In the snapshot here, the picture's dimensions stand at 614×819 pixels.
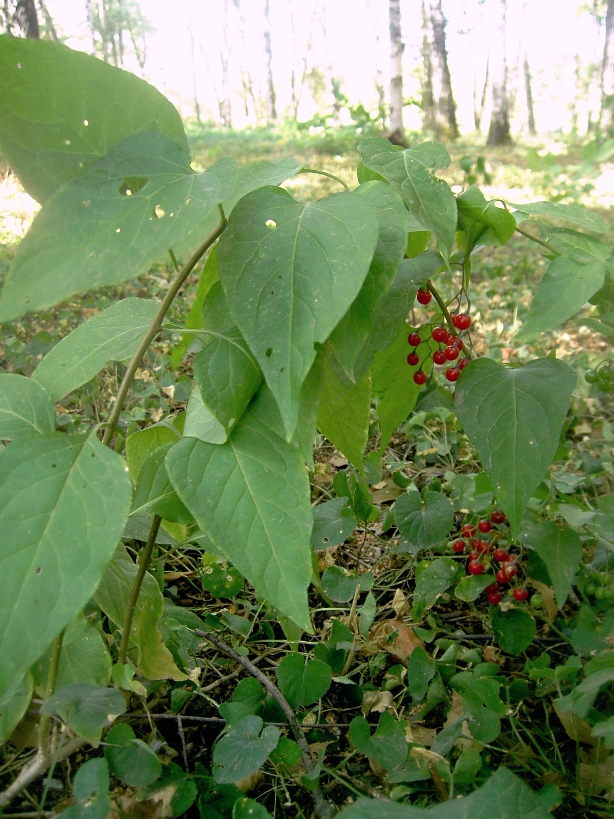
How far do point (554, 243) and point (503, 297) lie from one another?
10.1 ft

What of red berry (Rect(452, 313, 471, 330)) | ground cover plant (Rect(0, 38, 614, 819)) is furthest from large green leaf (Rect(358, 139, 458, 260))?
red berry (Rect(452, 313, 471, 330))

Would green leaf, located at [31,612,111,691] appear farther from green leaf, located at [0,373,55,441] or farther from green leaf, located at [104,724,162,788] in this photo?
green leaf, located at [0,373,55,441]

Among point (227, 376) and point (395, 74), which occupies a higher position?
point (395, 74)

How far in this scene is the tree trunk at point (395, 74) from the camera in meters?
9.48

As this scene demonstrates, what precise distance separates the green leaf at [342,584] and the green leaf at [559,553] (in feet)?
1.23

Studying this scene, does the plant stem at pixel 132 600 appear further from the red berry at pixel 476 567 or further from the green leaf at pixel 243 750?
the red berry at pixel 476 567

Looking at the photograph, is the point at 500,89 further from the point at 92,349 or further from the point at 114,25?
the point at 114,25

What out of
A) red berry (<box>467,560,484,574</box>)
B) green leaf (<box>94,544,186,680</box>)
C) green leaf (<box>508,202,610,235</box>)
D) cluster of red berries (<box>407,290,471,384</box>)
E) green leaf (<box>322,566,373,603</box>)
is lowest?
red berry (<box>467,560,484,574</box>)

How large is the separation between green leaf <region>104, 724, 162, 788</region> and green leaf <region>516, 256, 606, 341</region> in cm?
92

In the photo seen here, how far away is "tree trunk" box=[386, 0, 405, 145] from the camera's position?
948 cm

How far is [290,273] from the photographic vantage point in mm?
792

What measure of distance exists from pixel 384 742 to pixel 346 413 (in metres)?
0.57

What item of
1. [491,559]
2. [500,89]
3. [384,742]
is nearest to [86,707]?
[384,742]

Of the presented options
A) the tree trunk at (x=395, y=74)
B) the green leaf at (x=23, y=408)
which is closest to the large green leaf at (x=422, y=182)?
the green leaf at (x=23, y=408)
